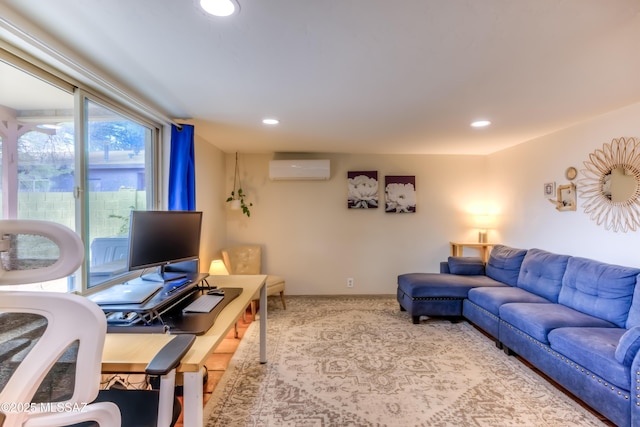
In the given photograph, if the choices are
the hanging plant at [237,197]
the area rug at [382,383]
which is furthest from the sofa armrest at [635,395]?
the hanging plant at [237,197]

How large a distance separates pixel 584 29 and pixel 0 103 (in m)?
2.76

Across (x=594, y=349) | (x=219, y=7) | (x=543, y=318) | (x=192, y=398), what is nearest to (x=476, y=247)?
(x=543, y=318)

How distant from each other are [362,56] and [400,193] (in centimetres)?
292

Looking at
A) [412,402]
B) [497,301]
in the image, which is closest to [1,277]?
[412,402]

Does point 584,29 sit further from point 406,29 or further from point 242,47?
point 242,47

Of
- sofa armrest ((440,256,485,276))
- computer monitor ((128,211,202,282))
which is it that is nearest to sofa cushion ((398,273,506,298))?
sofa armrest ((440,256,485,276))

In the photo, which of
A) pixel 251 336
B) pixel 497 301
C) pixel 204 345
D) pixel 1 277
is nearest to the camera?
pixel 1 277

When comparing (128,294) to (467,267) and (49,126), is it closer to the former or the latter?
(49,126)

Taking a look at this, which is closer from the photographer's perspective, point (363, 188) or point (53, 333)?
point (53, 333)

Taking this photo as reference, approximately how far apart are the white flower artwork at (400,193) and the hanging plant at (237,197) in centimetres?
205

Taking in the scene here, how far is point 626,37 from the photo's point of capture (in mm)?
1406

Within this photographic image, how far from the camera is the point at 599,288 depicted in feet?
7.53

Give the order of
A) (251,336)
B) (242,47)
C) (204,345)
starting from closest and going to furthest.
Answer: (204,345) < (242,47) < (251,336)

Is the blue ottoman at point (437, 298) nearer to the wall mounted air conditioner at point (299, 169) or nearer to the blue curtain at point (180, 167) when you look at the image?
the wall mounted air conditioner at point (299, 169)
